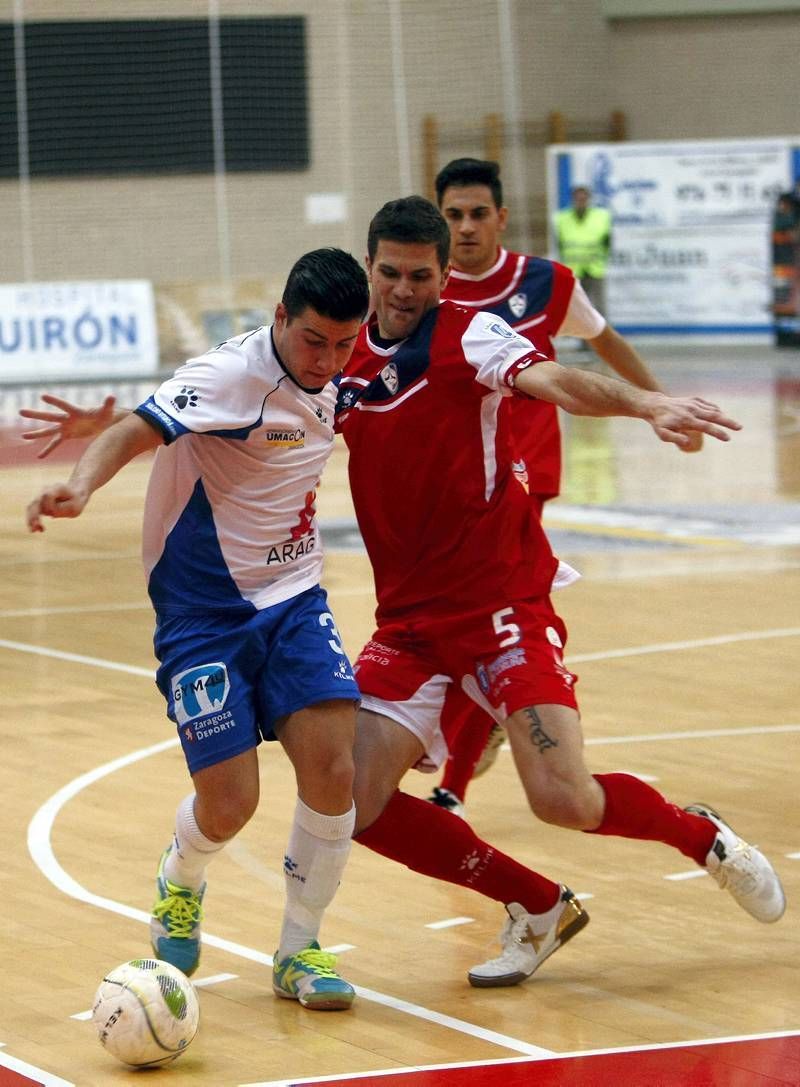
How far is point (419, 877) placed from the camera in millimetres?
5777

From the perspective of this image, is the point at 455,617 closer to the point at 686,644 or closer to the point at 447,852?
the point at 447,852

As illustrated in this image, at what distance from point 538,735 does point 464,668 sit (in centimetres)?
29

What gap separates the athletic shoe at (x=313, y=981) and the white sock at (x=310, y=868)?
33 millimetres

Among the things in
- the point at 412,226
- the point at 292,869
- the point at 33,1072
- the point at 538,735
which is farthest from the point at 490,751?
the point at 33,1072

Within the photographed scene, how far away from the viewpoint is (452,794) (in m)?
6.28

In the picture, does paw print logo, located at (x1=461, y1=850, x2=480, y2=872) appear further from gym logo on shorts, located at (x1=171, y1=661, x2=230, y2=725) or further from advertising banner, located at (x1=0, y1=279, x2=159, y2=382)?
advertising banner, located at (x1=0, y1=279, x2=159, y2=382)

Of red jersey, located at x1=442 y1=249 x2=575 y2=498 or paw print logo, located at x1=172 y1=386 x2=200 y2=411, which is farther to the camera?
red jersey, located at x1=442 y1=249 x2=575 y2=498

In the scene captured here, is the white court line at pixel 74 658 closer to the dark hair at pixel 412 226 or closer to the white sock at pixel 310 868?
the white sock at pixel 310 868

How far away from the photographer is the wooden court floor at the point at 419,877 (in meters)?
4.44

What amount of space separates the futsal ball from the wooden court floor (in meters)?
0.06

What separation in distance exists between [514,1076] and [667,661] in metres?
4.78

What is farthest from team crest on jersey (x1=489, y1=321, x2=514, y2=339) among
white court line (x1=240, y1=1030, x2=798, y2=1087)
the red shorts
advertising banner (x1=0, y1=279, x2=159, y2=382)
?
advertising banner (x1=0, y1=279, x2=159, y2=382)

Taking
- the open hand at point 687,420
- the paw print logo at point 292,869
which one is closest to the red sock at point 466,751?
the paw print logo at point 292,869

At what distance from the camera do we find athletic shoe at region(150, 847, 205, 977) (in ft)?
15.5
